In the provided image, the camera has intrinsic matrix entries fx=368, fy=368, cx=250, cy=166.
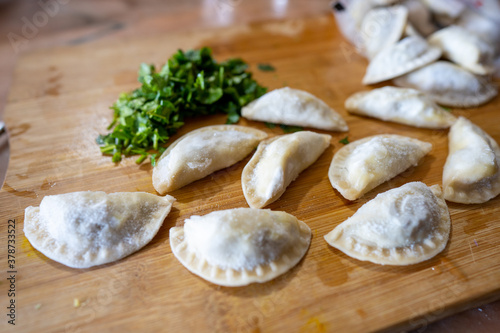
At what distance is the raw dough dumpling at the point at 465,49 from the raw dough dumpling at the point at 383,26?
1.02 ft

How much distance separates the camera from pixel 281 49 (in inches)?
132

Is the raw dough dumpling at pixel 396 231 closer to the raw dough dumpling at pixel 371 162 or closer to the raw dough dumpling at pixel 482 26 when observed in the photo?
the raw dough dumpling at pixel 371 162

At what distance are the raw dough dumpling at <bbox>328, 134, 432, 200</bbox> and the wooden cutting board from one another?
7 cm

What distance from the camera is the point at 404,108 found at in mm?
2607

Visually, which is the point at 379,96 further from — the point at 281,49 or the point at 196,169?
the point at 196,169

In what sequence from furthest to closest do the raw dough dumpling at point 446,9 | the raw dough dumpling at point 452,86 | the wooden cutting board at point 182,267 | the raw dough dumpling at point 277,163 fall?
1. the raw dough dumpling at point 446,9
2. the raw dough dumpling at point 452,86
3. the raw dough dumpling at point 277,163
4. the wooden cutting board at point 182,267

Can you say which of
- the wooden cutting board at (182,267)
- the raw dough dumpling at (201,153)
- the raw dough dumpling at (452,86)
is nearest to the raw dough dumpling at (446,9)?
the raw dough dumpling at (452,86)

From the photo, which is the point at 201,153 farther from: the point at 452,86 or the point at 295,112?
the point at 452,86

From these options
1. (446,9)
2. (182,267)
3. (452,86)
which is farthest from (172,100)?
(446,9)

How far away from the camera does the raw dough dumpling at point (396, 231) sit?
1.83 m

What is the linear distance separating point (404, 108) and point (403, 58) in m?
0.56

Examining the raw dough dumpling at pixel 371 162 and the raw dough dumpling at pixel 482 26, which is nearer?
the raw dough dumpling at pixel 371 162

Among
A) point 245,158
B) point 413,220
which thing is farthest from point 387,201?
point 245,158

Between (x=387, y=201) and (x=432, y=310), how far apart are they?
553 millimetres
